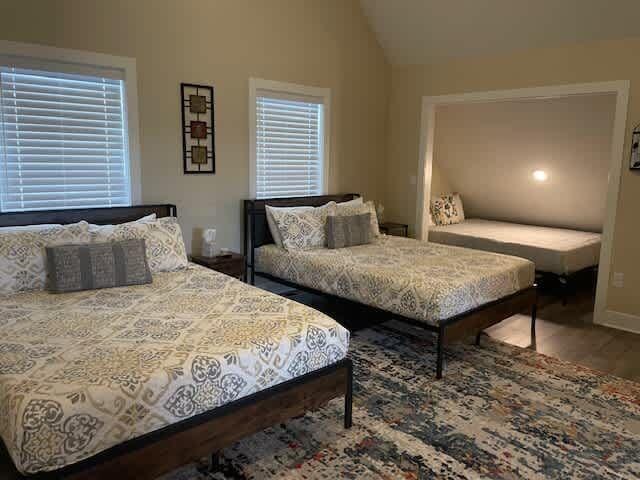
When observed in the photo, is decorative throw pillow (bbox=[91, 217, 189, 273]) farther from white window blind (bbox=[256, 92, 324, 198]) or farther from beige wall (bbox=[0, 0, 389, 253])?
white window blind (bbox=[256, 92, 324, 198])

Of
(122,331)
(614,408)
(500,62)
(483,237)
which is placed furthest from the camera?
(483,237)

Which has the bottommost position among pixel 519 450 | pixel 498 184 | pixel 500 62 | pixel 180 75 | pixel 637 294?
pixel 519 450

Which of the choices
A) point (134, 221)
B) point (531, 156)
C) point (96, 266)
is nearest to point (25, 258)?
point (96, 266)

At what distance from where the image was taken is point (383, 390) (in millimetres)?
3160

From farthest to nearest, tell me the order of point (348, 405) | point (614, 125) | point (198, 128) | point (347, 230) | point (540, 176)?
point (540, 176)
point (347, 230)
point (198, 128)
point (614, 125)
point (348, 405)

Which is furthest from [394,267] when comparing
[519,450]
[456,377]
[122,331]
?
[122,331]

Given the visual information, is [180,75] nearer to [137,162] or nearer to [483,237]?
[137,162]

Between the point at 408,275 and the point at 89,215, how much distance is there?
242 cm

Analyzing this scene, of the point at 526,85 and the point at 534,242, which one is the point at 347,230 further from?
the point at 534,242

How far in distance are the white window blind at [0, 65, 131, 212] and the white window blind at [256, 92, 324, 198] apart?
1.38m

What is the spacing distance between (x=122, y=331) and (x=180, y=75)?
101 inches

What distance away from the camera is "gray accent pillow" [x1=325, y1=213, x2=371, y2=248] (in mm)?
4609

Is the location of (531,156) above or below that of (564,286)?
above

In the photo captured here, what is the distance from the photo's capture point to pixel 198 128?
436cm
